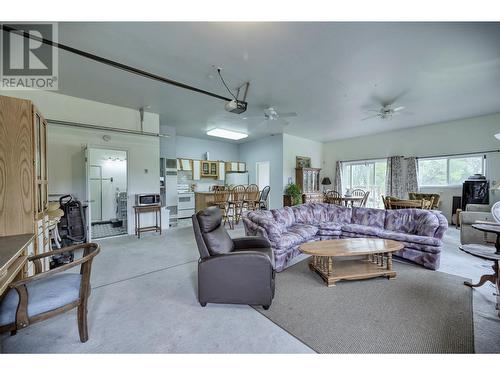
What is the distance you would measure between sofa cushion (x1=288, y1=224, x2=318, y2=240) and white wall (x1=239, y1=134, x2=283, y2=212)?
3.56 m

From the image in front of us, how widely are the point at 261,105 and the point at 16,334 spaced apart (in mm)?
4733

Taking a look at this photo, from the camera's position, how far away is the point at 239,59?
287 centimetres

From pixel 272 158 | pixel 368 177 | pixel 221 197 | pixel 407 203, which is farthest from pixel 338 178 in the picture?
pixel 221 197

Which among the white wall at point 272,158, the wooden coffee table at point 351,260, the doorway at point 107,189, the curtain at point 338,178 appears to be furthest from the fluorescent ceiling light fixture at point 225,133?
the wooden coffee table at point 351,260

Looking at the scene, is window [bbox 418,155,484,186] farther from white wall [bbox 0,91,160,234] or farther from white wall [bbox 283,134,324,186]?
white wall [bbox 0,91,160,234]

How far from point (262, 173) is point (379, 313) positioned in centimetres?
655

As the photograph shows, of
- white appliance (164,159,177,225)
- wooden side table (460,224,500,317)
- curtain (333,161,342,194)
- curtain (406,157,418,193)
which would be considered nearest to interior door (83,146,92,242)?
white appliance (164,159,177,225)

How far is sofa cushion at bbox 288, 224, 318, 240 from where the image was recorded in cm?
340

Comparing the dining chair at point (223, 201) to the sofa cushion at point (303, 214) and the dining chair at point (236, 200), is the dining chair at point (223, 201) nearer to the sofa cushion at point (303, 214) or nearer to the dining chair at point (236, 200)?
the dining chair at point (236, 200)

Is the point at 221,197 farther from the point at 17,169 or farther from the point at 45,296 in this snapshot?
the point at 45,296
